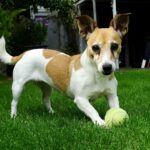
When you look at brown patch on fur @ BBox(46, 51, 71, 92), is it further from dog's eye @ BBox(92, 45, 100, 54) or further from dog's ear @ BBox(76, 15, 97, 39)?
dog's eye @ BBox(92, 45, 100, 54)

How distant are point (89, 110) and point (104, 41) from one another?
83cm

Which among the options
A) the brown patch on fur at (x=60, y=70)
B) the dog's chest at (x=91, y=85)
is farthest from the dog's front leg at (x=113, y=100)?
the brown patch on fur at (x=60, y=70)

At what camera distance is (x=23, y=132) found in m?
5.93

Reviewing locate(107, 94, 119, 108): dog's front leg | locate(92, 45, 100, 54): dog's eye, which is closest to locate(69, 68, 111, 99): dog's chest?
locate(107, 94, 119, 108): dog's front leg

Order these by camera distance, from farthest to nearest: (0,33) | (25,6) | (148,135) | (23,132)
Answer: (25,6) < (0,33) < (23,132) < (148,135)

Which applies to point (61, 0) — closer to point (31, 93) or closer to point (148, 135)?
point (31, 93)

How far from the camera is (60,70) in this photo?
701 cm

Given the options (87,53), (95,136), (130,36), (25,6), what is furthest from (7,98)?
(130,36)

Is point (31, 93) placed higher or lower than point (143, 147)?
lower

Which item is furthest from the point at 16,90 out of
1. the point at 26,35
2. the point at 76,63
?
the point at 26,35

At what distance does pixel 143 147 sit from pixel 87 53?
1.79 m

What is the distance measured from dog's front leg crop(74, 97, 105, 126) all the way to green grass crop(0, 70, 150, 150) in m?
0.09

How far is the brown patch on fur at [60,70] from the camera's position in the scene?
22.7 feet

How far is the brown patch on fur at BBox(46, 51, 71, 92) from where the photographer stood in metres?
6.91
